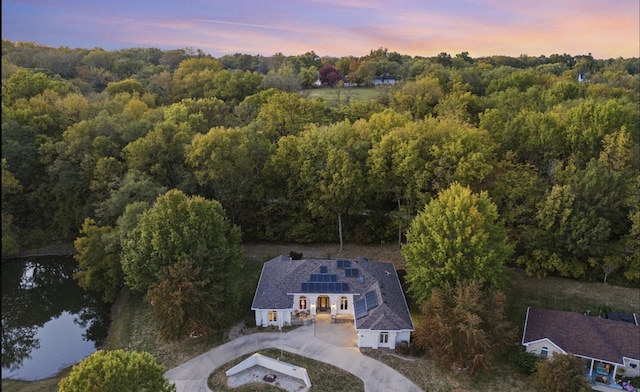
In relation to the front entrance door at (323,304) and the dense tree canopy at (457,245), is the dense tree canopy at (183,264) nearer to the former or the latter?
the front entrance door at (323,304)

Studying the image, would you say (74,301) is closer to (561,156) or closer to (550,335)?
(550,335)

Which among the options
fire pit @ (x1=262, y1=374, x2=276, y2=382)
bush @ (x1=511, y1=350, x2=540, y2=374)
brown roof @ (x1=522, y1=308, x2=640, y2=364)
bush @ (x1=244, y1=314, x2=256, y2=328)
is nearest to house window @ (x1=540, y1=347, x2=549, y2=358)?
bush @ (x1=511, y1=350, x2=540, y2=374)

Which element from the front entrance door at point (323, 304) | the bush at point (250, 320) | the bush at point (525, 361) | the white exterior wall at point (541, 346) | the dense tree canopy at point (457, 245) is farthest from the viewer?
the front entrance door at point (323, 304)

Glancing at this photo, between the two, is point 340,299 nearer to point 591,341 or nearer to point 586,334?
point 586,334

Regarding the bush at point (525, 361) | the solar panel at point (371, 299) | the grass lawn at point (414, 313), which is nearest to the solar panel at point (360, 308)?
the solar panel at point (371, 299)

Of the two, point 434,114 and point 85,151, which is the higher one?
point 434,114

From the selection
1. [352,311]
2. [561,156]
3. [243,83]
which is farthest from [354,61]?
[352,311]

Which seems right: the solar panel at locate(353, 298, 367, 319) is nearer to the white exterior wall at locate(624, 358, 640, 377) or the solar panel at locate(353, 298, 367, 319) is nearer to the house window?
the house window
